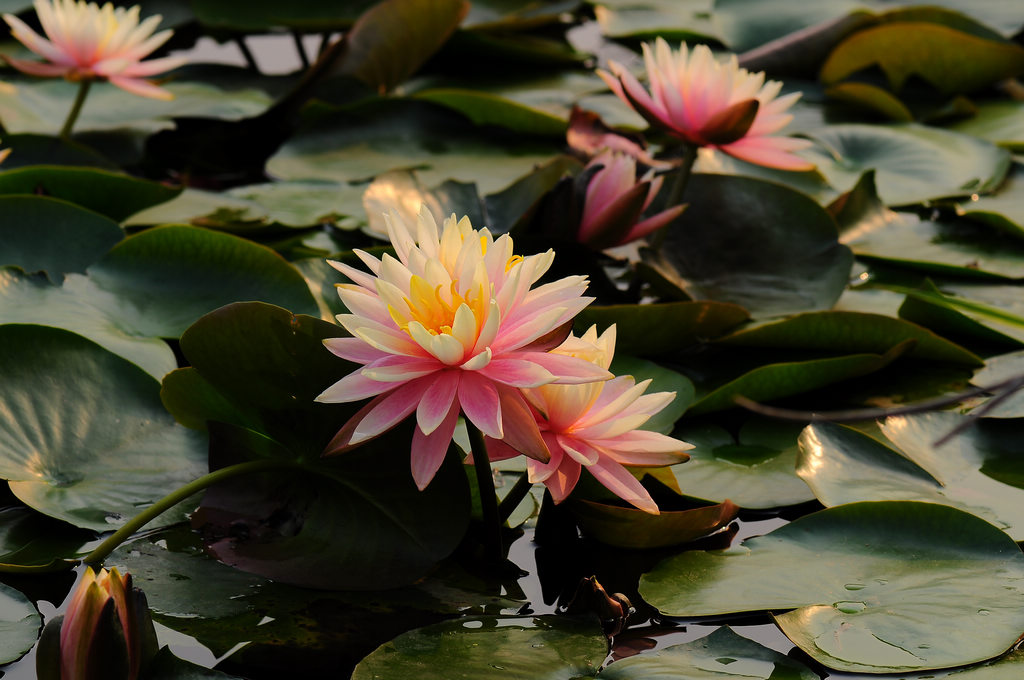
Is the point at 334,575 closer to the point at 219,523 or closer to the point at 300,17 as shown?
the point at 219,523

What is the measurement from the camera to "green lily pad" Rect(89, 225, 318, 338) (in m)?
1.39

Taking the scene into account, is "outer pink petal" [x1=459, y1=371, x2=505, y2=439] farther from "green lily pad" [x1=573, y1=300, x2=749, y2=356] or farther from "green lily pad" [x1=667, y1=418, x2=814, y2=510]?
"green lily pad" [x1=573, y1=300, x2=749, y2=356]

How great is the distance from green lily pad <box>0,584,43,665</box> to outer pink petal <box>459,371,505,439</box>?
450mm

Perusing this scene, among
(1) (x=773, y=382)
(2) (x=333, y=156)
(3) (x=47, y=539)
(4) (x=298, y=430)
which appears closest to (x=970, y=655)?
(1) (x=773, y=382)

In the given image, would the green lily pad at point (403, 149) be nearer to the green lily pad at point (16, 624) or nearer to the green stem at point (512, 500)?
the green stem at point (512, 500)

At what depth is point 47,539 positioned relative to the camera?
3.47 feet

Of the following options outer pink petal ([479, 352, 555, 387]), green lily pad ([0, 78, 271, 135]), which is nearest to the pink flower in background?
outer pink petal ([479, 352, 555, 387])

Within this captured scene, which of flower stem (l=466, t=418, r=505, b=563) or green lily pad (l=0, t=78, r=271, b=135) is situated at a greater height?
green lily pad (l=0, t=78, r=271, b=135)

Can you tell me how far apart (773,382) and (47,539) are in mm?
917

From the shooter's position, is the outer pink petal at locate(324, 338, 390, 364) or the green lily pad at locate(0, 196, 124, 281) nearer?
Result: the outer pink petal at locate(324, 338, 390, 364)

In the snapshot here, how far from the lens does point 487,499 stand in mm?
995

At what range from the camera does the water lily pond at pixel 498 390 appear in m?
0.88

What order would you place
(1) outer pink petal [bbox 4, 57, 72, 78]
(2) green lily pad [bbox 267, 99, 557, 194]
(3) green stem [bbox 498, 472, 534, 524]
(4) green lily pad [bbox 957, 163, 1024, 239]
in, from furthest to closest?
(2) green lily pad [bbox 267, 99, 557, 194] → (1) outer pink petal [bbox 4, 57, 72, 78] → (4) green lily pad [bbox 957, 163, 1024, 239] → (3) green stem [bbox 498, 472, 534, 524]

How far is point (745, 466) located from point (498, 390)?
0.48 m
